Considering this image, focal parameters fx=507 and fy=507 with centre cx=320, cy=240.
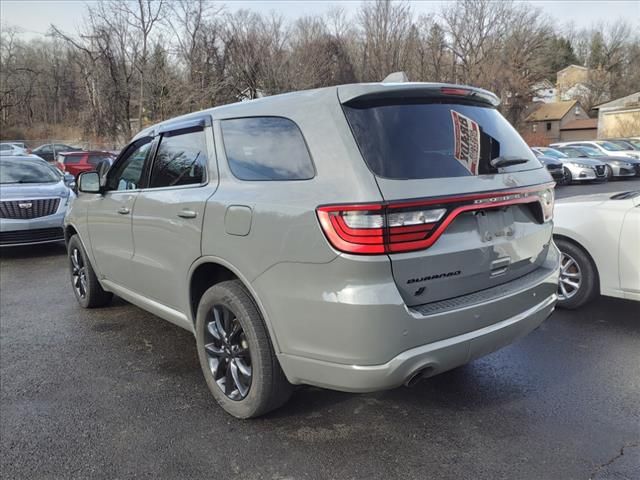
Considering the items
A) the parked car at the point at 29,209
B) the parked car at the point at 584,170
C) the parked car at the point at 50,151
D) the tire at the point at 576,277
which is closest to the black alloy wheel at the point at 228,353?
the tire at the point at 576,277

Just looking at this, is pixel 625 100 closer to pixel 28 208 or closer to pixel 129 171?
pixel 28 208

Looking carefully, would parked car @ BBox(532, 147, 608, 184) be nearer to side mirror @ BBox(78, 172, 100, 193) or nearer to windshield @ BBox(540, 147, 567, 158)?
windshield @ BBox(540, 147, 567, 158)

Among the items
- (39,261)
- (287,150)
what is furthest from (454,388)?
(39,261)

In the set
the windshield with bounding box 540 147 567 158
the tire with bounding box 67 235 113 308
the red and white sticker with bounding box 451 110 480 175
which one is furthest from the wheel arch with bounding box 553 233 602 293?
the windshield with bounding box 540 147 567 158

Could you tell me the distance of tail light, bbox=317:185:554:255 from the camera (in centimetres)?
228

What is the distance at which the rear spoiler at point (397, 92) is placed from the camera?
256cm

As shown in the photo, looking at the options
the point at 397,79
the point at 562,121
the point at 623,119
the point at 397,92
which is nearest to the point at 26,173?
the point at 397,79

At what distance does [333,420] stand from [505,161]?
182 cm

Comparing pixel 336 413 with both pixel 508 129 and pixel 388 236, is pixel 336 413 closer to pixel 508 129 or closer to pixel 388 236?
pixel 388 236

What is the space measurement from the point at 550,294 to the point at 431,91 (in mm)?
1453

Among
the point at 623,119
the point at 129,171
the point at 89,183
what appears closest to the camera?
the point at 129,171

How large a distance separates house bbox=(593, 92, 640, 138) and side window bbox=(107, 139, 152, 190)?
68.4 feet

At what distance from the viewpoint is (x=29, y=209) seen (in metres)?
8.06

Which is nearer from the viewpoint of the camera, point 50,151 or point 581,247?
point 581,247
